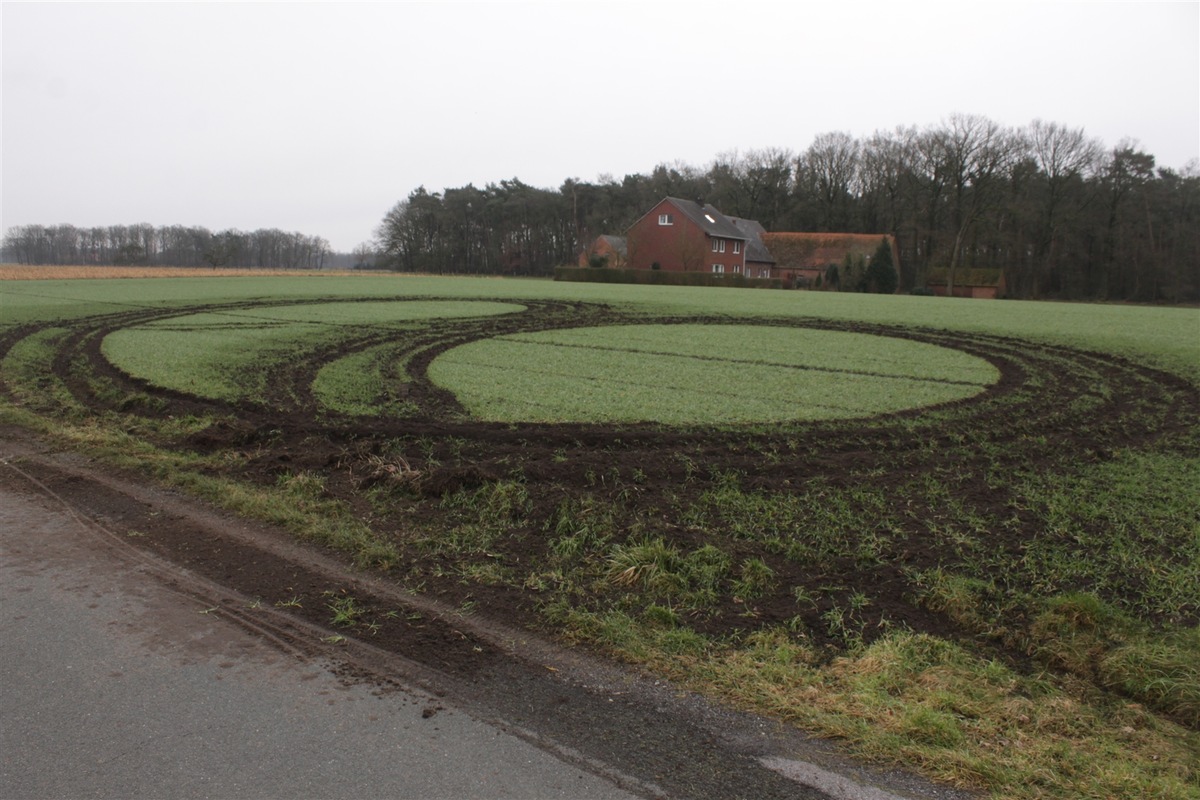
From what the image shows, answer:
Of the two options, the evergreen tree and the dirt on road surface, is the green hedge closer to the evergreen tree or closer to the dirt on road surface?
the evergreen tree

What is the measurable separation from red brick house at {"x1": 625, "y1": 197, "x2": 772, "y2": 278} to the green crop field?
53.7 meters

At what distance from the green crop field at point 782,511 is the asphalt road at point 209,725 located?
0.63m

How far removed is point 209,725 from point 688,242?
66116 millimetres

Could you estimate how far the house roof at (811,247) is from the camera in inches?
2793

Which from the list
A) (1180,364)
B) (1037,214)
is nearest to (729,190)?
(1037,214)

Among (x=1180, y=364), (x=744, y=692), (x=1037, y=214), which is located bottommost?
(x=744, y=692)

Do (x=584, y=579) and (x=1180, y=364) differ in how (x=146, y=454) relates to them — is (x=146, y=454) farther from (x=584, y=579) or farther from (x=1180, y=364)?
(x=1180, y=364)

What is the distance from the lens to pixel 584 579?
4984 mm

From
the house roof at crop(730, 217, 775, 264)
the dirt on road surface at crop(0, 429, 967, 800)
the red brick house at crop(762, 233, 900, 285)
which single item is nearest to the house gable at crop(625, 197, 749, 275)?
the house roof at crop(730, 217, 775, 264)

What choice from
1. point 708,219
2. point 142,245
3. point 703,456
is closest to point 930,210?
point 708,219

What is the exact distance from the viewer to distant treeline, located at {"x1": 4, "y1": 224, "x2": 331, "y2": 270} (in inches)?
3733

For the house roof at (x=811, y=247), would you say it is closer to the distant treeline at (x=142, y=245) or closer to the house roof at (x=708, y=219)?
the house roof at (x=708, y=219)

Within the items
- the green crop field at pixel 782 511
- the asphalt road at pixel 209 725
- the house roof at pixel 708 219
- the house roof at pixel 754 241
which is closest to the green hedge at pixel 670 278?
the house roof at pixel 708 219

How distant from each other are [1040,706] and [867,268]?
206 feet
